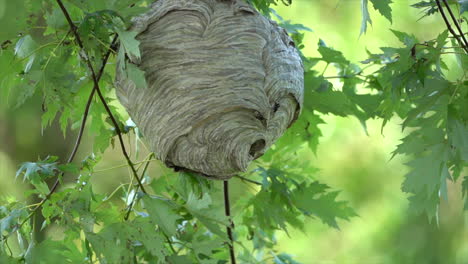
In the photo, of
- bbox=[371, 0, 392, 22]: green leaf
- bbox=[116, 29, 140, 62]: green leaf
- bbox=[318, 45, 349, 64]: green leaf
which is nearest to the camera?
bbox=[116, 29, 140, 62]: green leaf

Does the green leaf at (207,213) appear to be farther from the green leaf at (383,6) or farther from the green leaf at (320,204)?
the green leaf at (383,6)

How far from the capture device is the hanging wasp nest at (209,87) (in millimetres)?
1491

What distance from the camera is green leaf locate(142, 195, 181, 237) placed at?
1546mm

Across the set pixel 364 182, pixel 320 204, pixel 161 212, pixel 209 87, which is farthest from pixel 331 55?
pixel 364 182

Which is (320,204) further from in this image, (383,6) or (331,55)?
(383,6)

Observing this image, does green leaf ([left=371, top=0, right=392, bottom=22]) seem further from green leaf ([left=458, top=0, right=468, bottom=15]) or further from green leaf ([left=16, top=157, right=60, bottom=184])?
green leaf ([left=16, top=157, right=60, bottom=184])

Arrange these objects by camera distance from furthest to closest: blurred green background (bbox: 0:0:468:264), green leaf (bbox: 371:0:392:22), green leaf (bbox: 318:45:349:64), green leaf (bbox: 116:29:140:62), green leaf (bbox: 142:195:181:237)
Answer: blurred green background (bbox: 0:0:468:264) < green leaf (bbox: 318:45:349:64) < green leaf (bbox: 142:195:181:237) < green leaf (bbox: 371:0:392:22) < green leaf (bbox: 116:29:140:62)

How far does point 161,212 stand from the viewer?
5.12ft

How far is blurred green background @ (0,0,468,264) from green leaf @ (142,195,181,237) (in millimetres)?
3274

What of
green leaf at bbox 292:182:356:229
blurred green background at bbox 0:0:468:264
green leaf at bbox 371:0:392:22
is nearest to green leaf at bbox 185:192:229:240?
green leaf at bbox 292:182:356:229

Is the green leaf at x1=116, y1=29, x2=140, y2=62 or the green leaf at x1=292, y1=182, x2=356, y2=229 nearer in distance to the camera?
the green leaf at x1=116, y1=29, x2=140, y2=62

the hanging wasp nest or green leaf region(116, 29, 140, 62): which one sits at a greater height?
green leaf region(116, 29, 140, 62)

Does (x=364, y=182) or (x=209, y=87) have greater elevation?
(x=209, y=87)

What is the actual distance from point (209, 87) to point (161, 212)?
0.90ft
